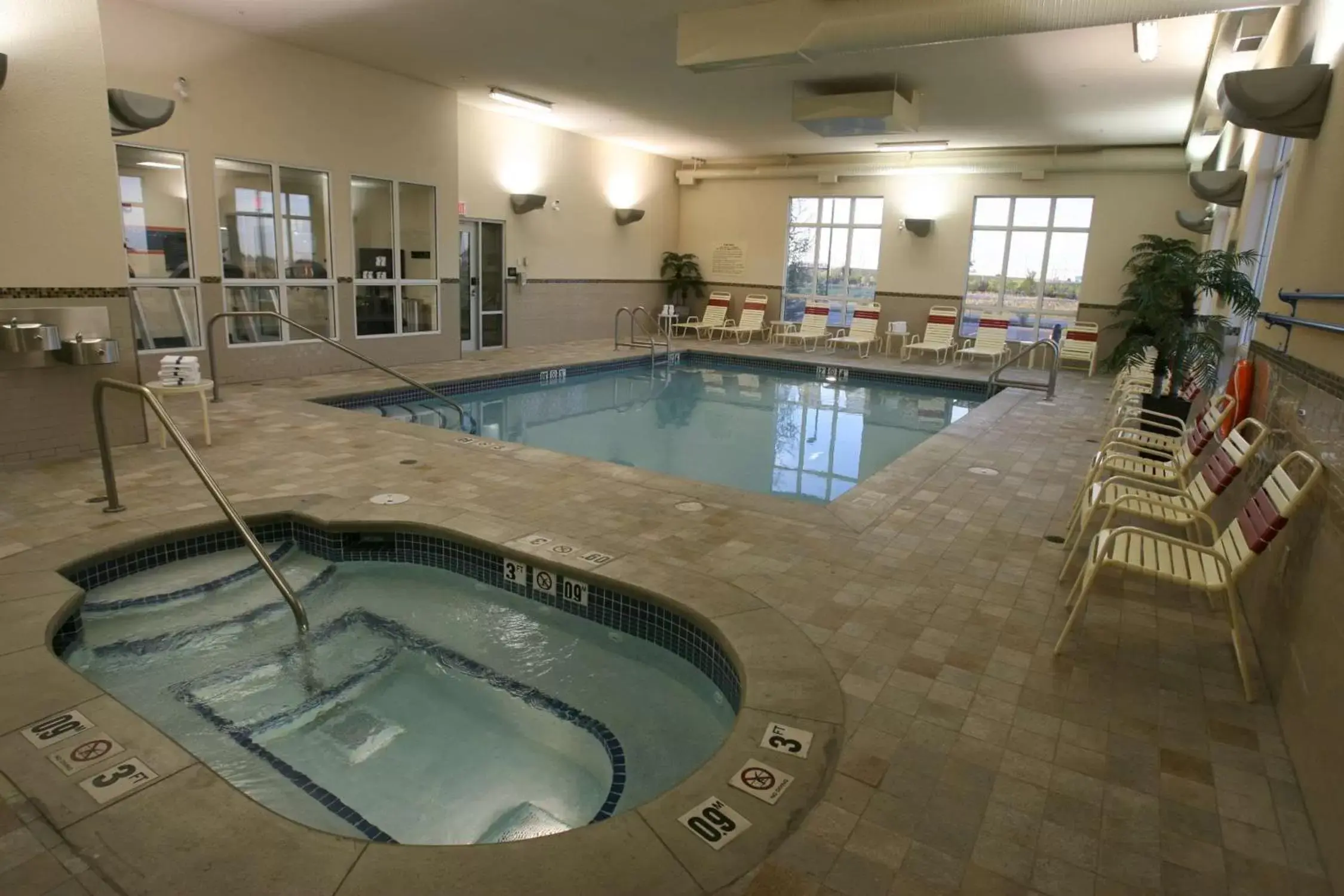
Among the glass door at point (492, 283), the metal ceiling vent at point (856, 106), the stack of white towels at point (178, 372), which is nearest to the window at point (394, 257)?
the glass door at point (492, 283)

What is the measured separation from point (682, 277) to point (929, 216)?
4169 mm

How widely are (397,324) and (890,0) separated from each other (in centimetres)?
590

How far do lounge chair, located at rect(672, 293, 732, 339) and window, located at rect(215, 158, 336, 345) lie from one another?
682 cm

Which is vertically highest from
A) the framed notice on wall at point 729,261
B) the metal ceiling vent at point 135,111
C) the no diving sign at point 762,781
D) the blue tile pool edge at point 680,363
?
the metal ceiling vent at point 135,111

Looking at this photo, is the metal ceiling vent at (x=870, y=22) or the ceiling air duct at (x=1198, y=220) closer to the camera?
the metal ceiling vent at (x=870, y=22)

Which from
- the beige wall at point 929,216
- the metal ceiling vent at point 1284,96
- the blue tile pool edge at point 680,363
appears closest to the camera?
the metal ceiling vent at point 1284,96

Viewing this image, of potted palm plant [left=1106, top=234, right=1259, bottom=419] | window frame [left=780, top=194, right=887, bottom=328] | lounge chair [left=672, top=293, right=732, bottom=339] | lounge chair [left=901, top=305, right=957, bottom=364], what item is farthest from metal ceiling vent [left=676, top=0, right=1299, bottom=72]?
lounge chair [left=672, top=293, right=732, bottom=339]

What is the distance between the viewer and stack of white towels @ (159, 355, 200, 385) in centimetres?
484

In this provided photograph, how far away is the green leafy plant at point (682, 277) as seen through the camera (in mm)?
13516

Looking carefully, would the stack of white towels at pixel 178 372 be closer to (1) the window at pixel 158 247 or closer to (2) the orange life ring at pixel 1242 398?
(1) the window at pixel 158 247

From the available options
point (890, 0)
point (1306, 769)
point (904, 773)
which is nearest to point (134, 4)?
point (890, 0)

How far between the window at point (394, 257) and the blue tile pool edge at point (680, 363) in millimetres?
1250

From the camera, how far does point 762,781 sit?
1.92 m

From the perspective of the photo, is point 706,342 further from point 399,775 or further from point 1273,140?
point 399,775
